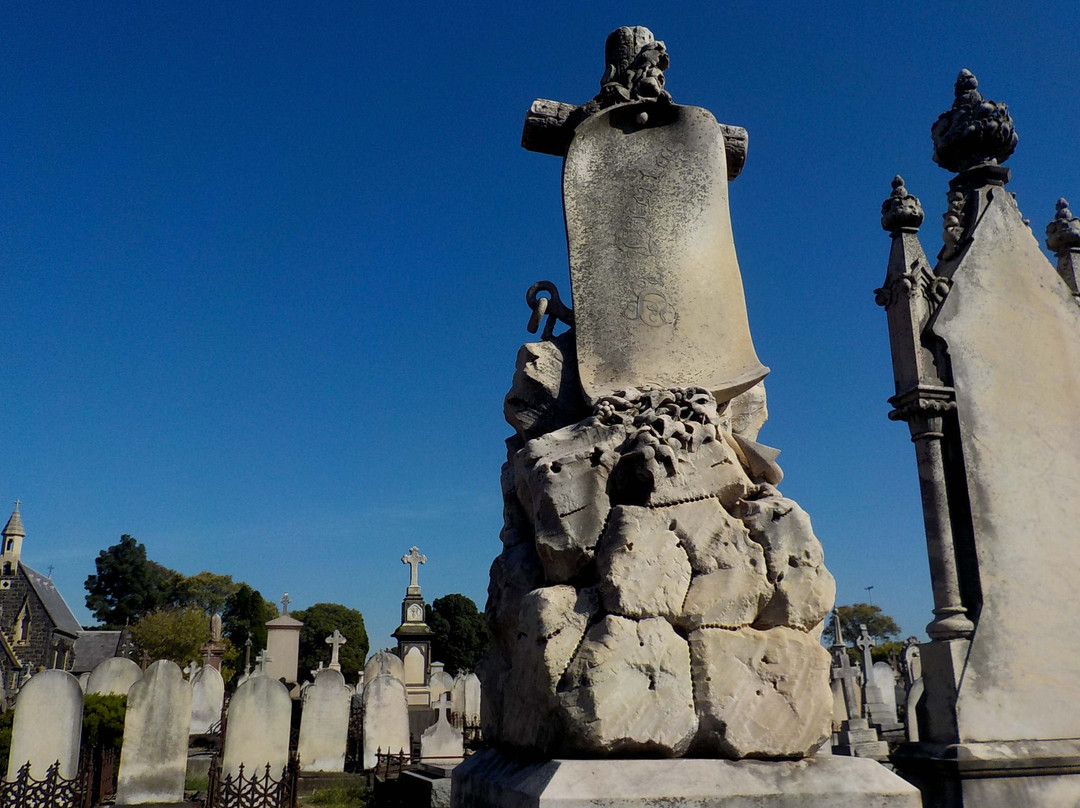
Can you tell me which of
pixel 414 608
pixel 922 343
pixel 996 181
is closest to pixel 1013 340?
pixel 922 343

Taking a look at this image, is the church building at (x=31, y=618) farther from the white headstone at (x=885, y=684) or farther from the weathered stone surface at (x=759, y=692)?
the weathered stone surface at (x=759, y=692)

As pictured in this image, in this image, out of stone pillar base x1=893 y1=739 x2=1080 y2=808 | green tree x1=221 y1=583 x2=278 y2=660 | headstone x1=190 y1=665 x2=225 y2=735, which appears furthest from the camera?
green tree x1=221 y1=583 x2=278 y2=660

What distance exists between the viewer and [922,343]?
6074 mm

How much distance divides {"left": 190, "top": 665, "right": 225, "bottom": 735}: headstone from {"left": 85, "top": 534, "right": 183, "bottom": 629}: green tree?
46.9 metres

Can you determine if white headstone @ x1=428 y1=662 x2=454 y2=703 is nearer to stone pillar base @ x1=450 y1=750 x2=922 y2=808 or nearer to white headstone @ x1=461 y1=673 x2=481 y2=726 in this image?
white headstone @ x1=461 y1=673 x2=481 y2=726

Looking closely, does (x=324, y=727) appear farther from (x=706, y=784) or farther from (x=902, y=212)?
(x=706, y=784)

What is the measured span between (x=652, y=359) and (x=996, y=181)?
4.67 m

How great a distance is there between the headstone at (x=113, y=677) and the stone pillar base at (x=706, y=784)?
44.5 ft

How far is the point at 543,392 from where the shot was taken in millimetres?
3576

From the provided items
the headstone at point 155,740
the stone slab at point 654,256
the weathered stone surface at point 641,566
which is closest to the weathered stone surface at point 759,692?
the weathered stone surface at point 641,566

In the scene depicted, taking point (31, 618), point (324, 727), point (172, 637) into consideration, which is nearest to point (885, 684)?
point (324, 727)

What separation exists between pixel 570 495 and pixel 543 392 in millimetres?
727

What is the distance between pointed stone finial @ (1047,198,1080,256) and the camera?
672 cm

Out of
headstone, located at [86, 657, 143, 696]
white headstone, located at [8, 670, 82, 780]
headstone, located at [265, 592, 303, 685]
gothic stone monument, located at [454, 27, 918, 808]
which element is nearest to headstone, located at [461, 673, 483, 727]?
headstone, located at [86, 657, 143, 696]
